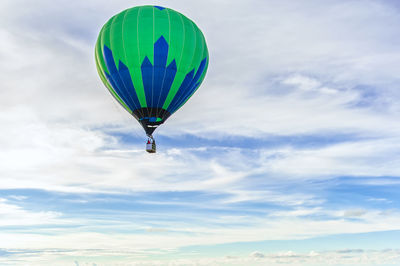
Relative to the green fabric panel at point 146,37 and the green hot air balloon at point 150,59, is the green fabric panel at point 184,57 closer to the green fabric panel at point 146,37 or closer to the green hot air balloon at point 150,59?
the green hot air balloon at point 150,59

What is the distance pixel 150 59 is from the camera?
53812mm

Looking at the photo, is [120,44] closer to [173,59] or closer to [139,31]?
[139,31]

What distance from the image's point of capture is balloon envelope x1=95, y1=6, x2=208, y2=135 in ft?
177

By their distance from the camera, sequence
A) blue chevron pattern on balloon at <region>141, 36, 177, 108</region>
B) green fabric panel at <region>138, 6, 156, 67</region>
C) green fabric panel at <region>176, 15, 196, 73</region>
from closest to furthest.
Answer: green fabric panel at <region>138, 6, 156, 67</region>, blue chevron pattern on balloon at <region>141, 36, 177, 108</region>, green fabric panel at <region>176, 15, 196, 73</region>

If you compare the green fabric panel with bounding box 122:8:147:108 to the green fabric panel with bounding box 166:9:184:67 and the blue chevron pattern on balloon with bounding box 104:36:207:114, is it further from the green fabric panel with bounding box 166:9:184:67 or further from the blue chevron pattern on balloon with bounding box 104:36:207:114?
the green fabric panel with bounding box 166:9:184:67

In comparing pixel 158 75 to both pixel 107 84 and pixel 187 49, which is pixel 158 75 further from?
pixel 107 84

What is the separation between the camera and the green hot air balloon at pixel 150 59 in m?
53.9

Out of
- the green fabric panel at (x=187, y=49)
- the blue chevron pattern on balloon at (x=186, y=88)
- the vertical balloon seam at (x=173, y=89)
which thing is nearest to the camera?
the vertical balloon seam at (x=173, y=89)

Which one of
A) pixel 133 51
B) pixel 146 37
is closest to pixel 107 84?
pixel 133 51

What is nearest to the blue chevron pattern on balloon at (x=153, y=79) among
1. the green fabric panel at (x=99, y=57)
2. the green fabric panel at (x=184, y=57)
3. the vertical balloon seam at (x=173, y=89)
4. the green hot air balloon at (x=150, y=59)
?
the green hot air balloon at (x=150, y=59)

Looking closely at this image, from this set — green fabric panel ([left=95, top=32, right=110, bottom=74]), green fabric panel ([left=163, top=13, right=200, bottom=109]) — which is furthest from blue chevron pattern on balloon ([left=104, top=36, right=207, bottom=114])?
green fabric panel ([left=95, top=32, right=110, bottom=74])

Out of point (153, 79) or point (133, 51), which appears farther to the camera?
point (153, 79)

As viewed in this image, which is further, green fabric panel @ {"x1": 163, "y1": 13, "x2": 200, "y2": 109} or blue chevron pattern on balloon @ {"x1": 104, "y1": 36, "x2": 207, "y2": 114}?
green fabric panel @ {"x1": 163, "y1": 13, "x2": 200, "y2": 109}

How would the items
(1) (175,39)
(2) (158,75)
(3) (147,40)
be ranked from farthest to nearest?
(1) (175,39), (2) (158,75), (3) (147,40)
